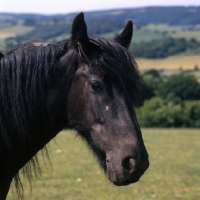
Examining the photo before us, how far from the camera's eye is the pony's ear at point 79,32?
334cm

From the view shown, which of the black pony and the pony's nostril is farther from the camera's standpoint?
the black pony

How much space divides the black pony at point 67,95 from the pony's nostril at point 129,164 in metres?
0.14

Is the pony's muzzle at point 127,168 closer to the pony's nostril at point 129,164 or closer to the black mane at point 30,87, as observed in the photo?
the pony's nostril at point 129,164

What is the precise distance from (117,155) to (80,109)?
0.52m

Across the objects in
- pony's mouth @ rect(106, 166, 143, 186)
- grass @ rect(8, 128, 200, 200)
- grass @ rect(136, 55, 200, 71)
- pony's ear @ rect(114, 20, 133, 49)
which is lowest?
grass @ rect(136, 55, 200, 71)

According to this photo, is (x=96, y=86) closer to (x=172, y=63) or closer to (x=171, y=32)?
(x=172, y=63)

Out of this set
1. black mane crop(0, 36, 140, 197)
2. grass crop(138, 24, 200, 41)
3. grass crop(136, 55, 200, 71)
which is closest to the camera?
black mane crop(0, 36, 140, 197)

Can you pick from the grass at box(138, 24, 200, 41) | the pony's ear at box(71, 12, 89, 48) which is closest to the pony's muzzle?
the pony's ear at box(71, 12, 89, 48)

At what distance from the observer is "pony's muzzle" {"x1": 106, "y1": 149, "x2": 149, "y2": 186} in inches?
119

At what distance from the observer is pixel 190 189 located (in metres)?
12.3

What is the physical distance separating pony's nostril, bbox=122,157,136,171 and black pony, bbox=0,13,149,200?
0.47ft

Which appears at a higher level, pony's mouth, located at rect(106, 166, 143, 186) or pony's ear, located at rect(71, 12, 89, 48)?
pony's ear, located at rect(71, 12, 89, 48)

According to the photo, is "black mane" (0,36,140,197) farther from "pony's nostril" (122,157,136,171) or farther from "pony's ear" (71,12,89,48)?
"pony's nostril" (122,157,136,171)

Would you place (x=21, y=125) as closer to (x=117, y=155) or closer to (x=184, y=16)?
(x=117, y=155)
